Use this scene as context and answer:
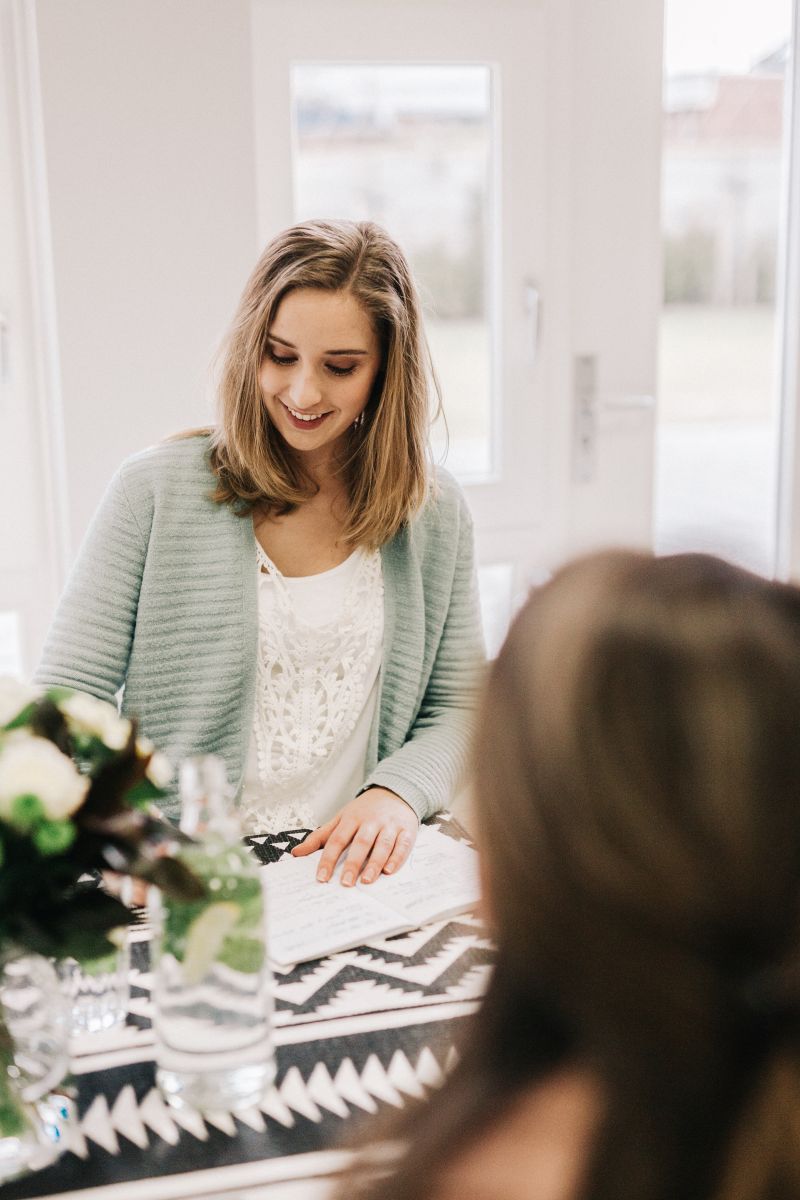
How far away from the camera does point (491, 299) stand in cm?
270

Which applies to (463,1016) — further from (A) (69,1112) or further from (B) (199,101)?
(B) (199,101)

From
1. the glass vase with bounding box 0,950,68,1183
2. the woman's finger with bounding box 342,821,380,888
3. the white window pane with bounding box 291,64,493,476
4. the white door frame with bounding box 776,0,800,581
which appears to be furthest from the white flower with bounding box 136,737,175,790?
the white door frame with bounding box 776,0,800,581

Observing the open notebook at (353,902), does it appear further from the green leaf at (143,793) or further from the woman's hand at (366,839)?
the green leaf at (143,793)

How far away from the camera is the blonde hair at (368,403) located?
1.61 meters

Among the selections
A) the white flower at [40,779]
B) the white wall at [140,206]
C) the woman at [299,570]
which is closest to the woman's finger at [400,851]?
the woman at [299,570]

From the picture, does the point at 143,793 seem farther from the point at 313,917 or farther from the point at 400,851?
the point at 400,851

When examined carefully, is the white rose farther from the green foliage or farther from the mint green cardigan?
the mint green cardigan

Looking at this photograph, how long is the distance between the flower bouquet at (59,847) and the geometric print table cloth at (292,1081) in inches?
2.6

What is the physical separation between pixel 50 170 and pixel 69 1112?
1.87 m

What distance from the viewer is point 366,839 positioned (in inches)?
51.5

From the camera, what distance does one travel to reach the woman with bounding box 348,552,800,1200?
0.54 metres

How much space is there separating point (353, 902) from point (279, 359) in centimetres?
75

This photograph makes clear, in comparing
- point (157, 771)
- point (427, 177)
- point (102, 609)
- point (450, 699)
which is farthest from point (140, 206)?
point (157, 771)

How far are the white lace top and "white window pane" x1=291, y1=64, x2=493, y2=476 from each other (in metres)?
0.91
